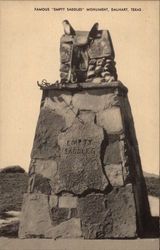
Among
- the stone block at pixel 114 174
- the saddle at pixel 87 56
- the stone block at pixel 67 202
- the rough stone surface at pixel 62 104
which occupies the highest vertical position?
the saddle at pixel 87 56

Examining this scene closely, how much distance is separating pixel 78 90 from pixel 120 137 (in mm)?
866

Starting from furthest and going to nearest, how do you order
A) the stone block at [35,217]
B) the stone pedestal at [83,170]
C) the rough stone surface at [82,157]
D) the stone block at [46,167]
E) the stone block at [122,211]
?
the stone block at [46,167] < the stone block at [35,217] < the rough stone surface at [82,157] < the stone pedestal at [83,170] < the stone block at [122,211]

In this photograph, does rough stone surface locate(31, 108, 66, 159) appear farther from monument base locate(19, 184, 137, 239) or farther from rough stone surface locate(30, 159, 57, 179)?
monument base locate(19, 184, 137, 239)

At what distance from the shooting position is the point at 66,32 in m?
6.38

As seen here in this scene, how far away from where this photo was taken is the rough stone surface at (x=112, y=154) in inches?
228

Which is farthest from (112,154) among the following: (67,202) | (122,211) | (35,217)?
(35,217)

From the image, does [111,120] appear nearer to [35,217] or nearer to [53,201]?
[53,201]

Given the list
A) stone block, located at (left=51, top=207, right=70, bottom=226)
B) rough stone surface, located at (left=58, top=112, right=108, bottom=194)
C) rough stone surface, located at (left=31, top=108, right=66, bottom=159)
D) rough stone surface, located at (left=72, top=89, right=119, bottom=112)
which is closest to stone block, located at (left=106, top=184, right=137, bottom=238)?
rough stone surface, located at (left=58, top=112, right=108, bottom=194)

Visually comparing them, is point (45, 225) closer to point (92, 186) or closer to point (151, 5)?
point (92, 186)

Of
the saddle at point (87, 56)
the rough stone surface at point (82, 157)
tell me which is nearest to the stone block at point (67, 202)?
the rough stone surface at point (82, 157)

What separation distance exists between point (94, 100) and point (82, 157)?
0.77 m

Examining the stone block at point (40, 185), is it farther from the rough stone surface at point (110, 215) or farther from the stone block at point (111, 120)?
the stone block at point (111, 120)

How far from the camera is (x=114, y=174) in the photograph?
5734 mm

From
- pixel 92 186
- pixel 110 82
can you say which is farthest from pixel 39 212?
pixel 110 82
